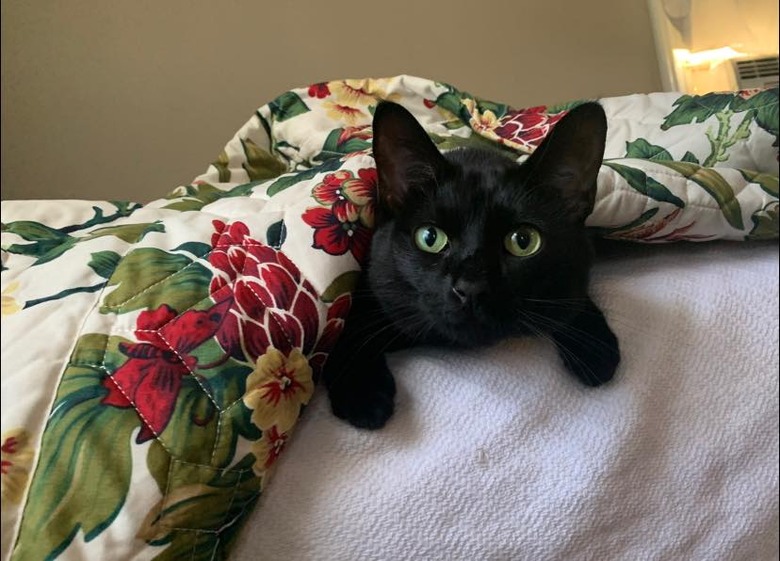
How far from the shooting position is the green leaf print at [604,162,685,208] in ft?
2.08

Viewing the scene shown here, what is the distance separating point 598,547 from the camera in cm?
55

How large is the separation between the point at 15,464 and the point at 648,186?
22.7 inches

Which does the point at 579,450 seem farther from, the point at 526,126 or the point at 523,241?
the point at 526,126

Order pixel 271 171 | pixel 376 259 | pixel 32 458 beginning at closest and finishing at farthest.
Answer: pixel 32 458
pixel 376 259
pixel 271 171

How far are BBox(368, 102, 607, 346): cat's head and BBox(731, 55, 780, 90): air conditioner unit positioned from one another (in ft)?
0.37

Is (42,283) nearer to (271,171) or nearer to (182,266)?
(182,266)

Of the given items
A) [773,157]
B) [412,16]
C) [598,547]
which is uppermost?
[412,16]

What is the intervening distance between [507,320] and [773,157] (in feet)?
1.12

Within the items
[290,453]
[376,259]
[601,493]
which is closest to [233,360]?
[290,453]

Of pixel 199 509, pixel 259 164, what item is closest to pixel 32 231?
pixel 199 509

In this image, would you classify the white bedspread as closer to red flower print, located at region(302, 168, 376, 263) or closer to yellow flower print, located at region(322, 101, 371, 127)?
red flower print, located at region(302, 168, 376, 263)

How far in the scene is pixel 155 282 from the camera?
502 mm

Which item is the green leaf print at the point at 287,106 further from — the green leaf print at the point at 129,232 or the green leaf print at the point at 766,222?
the green leaf print at the point at 766,222

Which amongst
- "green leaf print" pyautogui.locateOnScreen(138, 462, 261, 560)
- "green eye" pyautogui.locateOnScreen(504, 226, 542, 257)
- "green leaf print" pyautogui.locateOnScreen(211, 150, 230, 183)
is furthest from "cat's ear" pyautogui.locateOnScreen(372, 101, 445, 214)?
"green leaf print" pyautogui.locateOnScreen(138, 462, 261, 560)
